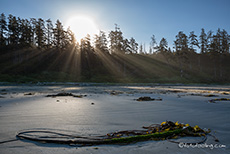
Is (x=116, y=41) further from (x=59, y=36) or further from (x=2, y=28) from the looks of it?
(x=2, y=28)

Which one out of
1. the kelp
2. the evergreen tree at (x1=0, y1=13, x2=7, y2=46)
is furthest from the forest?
the kelp

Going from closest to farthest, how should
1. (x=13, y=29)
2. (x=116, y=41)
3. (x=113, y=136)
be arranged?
(x=113, y=136), (x=13, y=29), (x=116, y=41)

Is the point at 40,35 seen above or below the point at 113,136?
above

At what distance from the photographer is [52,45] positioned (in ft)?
196

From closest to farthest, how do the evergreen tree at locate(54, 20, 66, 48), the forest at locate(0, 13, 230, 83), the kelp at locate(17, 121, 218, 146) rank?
1. the kelp at locate(17, 121, 218, 146)
2. the forest at locate(0, 13, 230, 83)
3. the evergreen tree at locate(54, 20, 66, 48)

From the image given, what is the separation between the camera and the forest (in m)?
40.8

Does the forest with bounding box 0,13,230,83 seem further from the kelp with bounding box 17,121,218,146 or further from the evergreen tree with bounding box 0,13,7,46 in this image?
the kelp with bounding box 17,121,218,146

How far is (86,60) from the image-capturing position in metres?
52.8

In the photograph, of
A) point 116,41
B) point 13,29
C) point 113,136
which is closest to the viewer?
point 113,136

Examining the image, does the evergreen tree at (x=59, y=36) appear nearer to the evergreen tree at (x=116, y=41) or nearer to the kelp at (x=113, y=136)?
the evergreen tree at (x=116, y=41)

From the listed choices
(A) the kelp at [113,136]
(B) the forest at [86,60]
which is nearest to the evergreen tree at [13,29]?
(B) the forest at [86,60]

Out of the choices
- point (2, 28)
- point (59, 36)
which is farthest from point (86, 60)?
point (2, 28)

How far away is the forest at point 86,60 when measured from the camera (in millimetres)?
40750

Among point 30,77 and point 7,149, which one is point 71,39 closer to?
point 30,77
